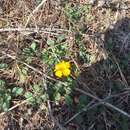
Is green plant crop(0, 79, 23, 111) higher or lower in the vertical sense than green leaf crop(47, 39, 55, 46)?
lower

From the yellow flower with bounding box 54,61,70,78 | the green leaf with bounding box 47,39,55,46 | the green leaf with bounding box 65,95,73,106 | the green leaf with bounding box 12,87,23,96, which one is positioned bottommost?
the green leaf with bounding box 65,95,73,106

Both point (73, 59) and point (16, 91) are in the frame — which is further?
point (73, 59)

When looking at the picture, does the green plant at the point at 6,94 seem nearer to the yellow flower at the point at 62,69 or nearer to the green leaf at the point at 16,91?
the green leaf at the point at 16,91

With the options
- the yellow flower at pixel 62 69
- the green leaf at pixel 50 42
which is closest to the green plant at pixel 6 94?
the yellow flower at pixel 62 69

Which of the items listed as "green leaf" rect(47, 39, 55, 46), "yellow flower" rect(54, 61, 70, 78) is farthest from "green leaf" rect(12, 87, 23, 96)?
"green leaf" rect(47, 39, 55, 46)

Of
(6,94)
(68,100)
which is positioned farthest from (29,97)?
(68,100)

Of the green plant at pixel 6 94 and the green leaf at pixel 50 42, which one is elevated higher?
the green leaf at pixel 50 42

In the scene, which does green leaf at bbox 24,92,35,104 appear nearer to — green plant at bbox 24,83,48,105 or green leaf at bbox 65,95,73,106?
green plant at bbox 24,83,48,105

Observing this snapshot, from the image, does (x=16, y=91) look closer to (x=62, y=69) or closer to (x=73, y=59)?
(x=62, y=69)
